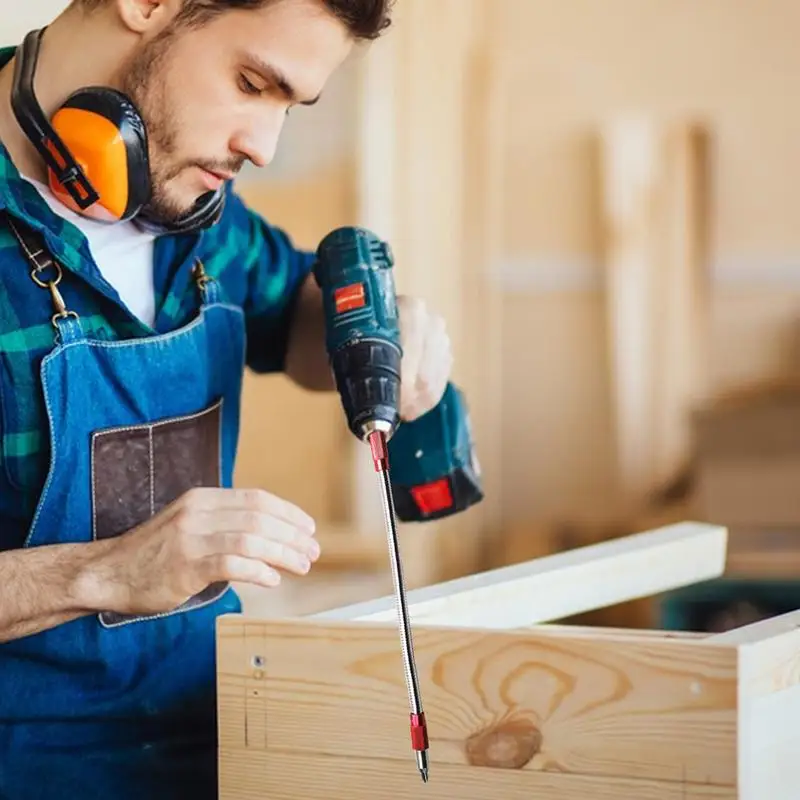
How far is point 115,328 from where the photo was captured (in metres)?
1.35

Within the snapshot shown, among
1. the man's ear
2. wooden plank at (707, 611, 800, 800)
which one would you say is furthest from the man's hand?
wooden plank at (707, 611, 800, 800)

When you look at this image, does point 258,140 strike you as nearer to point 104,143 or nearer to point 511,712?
point 104,143

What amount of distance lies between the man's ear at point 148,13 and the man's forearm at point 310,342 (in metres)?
0.38

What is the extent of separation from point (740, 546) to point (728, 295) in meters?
1.00

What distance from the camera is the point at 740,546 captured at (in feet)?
10.8

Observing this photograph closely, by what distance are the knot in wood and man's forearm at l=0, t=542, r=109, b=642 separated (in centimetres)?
35

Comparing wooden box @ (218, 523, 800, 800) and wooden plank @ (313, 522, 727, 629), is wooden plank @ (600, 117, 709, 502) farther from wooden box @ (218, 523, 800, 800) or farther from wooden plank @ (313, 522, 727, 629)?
wooden box @ (218, 523, 800, 800)

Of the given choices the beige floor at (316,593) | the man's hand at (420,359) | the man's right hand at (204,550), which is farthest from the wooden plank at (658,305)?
the man's right hand at (204,550)

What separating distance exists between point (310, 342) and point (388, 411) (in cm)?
37

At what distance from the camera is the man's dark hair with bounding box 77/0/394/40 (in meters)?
1.31

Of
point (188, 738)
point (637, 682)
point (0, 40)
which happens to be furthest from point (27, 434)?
point (0, 40)

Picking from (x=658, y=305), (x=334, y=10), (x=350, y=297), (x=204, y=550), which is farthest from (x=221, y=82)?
(x=658, y=305)

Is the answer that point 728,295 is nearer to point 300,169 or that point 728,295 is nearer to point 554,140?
point 554,140

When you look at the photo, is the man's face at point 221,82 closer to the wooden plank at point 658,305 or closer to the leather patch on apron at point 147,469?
the leather patch on apron at point 147,469
